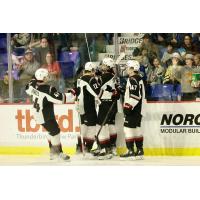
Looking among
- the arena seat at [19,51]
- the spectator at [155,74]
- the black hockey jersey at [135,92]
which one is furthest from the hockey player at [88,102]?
the arena seat at [19,51]

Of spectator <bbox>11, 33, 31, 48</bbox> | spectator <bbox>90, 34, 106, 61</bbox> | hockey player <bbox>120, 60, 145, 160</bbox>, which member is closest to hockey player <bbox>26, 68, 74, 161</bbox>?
spectator <bbox>11, 33, 31, 48</bbox>

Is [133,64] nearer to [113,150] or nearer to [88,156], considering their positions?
[113,150]

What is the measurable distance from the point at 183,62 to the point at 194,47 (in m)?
0.20

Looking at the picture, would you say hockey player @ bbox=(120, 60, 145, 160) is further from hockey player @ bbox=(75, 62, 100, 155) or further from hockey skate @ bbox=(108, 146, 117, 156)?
hockey player @ bbox=(75, 62, 100, 155)

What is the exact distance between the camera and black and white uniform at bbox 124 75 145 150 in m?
5.58

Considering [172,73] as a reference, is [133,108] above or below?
below

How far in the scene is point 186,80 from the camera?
18.8 feet

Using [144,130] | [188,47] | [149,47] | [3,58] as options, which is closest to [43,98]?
[3,58]

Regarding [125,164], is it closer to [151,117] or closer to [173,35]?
[151,117]

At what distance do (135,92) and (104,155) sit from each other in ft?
2.53

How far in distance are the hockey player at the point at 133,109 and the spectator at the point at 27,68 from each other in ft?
3.40

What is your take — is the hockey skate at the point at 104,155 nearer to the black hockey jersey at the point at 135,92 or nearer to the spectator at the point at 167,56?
the black hockey jersey at the point at 135,92

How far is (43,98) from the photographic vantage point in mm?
5625

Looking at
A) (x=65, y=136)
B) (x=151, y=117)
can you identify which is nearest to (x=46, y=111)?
(x=65, y=136)
